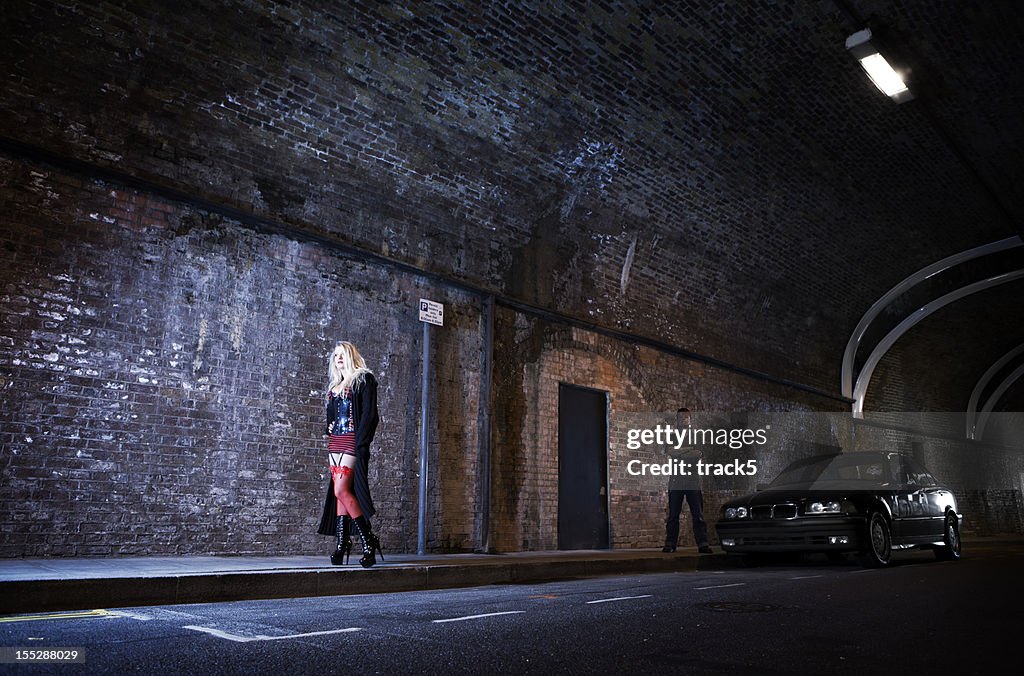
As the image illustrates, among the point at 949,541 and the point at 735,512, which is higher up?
the point at 735,512

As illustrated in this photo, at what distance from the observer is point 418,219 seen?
10.5 meters

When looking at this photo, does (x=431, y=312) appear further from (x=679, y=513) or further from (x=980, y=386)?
(x=980, y=386)

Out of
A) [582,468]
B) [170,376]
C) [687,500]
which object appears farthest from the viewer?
[582,468]

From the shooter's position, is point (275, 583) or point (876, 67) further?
point (876, 67)

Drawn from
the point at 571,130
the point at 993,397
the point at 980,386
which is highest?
the point at 571,130

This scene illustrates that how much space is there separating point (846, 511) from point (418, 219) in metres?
6.63

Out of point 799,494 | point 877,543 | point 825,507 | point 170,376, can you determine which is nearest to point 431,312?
point 170,376

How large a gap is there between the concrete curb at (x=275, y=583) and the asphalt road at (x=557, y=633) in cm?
26

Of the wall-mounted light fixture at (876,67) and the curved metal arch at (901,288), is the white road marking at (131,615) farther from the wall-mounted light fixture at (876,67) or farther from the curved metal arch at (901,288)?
the curved metal arch at (901,288)

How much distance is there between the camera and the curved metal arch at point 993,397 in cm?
2512

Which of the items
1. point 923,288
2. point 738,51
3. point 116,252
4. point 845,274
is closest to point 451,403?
point 116,252

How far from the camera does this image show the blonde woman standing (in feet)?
24.4

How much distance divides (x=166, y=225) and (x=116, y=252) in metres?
0.60

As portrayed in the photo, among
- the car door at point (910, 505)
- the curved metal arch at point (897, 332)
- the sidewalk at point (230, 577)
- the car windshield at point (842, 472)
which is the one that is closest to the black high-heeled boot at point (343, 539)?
the sidewalk at point (230, 577)
